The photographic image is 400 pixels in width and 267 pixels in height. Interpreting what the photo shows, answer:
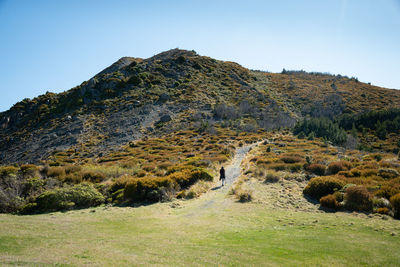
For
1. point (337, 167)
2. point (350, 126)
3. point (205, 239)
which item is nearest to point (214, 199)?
point (205, 239)

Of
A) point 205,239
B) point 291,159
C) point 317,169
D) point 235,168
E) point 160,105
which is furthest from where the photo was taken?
point 160,105

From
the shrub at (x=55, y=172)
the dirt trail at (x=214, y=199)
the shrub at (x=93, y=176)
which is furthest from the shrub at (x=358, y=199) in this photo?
the shrub at (x=55, y=172)

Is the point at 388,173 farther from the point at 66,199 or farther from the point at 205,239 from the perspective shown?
the point at 66,199

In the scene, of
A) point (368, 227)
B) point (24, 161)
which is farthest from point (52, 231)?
point (24, 161)

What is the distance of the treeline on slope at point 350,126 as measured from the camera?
4138 cm

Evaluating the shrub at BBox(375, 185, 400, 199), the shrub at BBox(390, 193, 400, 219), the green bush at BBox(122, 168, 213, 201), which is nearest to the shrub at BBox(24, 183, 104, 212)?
the green bush at BBox(122, 168, 213, 201)

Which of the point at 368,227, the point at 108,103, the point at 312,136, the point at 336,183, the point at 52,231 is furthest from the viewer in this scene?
the point at 108,103

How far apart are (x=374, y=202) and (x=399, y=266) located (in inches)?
263

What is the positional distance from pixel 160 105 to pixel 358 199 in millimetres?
49059

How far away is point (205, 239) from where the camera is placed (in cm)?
785

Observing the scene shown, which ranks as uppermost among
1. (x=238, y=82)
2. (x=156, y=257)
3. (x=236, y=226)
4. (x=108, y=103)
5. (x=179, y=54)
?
(x=179, y=54)

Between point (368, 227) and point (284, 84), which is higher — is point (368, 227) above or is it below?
below

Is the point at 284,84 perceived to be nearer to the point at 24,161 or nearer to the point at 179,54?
the point at 179,54

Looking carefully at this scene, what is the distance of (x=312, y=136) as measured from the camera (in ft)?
130
